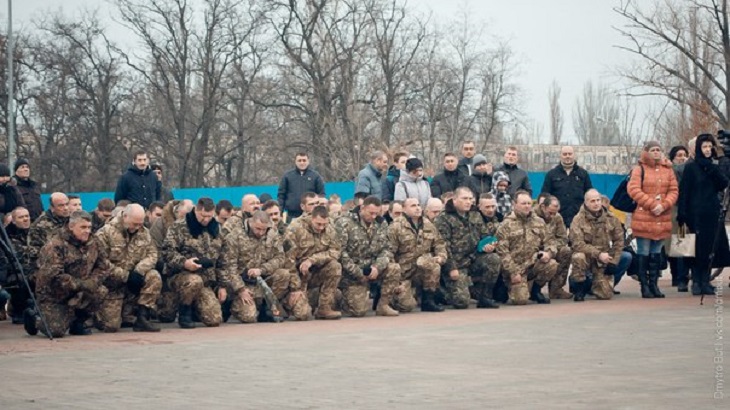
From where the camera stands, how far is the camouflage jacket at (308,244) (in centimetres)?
1850

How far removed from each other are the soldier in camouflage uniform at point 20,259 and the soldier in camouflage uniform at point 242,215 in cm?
240

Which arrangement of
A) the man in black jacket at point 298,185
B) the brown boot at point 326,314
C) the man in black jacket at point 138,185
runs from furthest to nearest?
the man in black jacket at point 298,185 → the man in black jacket at point 138,185 → the brown boot at point 326,314

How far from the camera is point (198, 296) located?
17.4 m

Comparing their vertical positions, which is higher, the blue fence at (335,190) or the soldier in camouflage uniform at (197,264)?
the blue fence at (335,190)

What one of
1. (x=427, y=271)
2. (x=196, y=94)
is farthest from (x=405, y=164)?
(x=196, y=94)

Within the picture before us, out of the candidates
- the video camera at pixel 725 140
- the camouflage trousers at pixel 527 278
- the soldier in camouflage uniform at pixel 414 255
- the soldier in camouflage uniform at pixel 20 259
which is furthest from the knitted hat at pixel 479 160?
the soldier in camouflage uniform at pixel 20 259

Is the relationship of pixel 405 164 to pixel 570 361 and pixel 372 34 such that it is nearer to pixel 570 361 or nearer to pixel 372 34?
pixel 570 361

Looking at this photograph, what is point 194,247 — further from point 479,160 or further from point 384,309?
point 479,160

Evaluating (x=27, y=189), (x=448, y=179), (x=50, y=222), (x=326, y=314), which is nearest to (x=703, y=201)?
(x=448, y=179)

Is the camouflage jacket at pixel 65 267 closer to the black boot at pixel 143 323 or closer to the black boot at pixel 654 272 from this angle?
the black boot at pixel 143 323

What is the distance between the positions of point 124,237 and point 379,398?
24.0ft

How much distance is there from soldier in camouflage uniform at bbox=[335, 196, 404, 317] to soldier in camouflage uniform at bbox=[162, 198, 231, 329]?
188 centimetres

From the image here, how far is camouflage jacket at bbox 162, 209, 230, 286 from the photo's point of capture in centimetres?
1731

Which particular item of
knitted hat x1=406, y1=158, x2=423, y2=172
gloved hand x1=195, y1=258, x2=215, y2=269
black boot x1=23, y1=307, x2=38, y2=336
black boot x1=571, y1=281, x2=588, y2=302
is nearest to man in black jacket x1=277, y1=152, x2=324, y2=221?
knitted hat x1=406, y1=158, x2=423, y2=172
